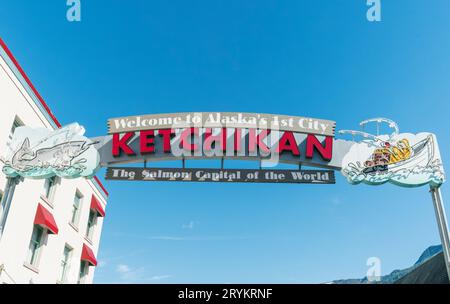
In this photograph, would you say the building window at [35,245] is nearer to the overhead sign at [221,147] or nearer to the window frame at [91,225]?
the window frame at [91,225]

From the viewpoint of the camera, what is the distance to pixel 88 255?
70.0 ft

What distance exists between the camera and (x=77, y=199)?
21.1 meters

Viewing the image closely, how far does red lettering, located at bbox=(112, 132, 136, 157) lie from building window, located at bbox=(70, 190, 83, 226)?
32.8 feet

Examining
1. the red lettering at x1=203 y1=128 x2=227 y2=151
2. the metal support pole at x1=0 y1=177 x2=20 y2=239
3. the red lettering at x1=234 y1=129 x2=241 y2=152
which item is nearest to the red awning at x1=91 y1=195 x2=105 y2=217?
the metal support pole at x1=0 y1=177 x2=20 y2=239

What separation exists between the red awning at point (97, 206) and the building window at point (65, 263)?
3.46m

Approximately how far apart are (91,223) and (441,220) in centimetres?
2064

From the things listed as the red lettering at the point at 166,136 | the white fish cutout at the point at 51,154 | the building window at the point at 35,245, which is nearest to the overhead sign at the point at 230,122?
the red lettering at the point at 166,136

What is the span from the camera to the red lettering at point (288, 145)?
480 inches

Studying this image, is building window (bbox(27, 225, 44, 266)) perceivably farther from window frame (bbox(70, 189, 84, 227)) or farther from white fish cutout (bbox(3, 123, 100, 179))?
white fish cutout (bbox(3, 123, 100, 179))
